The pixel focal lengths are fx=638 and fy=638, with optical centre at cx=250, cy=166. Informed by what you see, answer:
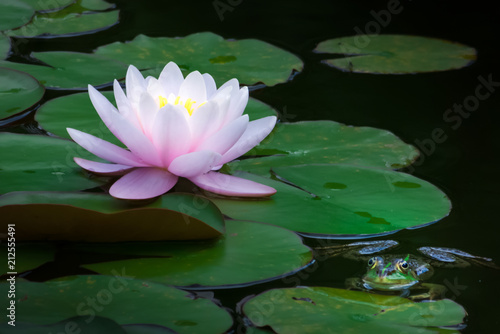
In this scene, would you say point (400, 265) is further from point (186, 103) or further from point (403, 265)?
point (186, 103)

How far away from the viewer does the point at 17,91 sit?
1.96 meters

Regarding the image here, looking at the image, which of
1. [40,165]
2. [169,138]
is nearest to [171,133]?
[169,138]

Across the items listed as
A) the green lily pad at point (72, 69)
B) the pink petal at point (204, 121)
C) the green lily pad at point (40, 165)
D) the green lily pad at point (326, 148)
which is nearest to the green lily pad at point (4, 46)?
the green lily pad at point (72, 69)

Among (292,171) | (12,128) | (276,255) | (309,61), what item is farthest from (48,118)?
(309,61)

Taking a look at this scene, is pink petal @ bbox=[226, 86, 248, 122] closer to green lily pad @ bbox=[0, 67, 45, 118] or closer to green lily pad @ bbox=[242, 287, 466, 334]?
green lily pad @ bbox=[242, 287, 466, 334]

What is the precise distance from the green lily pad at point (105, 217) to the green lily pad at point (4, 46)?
123 cm

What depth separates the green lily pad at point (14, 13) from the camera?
2672mm

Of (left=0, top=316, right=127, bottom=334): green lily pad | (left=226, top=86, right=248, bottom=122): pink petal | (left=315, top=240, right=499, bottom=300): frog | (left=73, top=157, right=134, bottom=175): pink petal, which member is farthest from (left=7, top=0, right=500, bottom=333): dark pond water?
(left=73, top=157, right=134, bottom=175): pink petal

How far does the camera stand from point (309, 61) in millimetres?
2604

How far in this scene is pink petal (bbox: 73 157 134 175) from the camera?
1.50 m

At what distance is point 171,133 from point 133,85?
0.67ft

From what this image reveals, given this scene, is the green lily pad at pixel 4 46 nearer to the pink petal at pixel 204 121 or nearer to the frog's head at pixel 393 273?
the pink petal at pixel 204 121

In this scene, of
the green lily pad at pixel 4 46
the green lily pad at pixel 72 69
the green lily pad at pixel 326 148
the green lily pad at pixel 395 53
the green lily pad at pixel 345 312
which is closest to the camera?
the green lily pad at pixel 345 312

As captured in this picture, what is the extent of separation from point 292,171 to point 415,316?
0.59 metres
